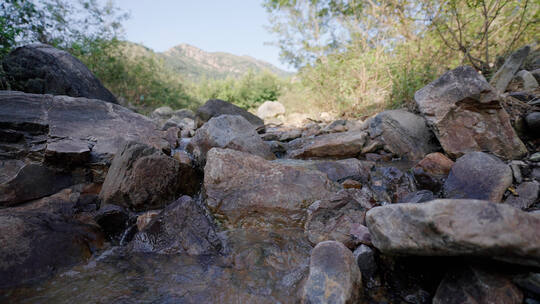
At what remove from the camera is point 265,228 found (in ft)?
7.18

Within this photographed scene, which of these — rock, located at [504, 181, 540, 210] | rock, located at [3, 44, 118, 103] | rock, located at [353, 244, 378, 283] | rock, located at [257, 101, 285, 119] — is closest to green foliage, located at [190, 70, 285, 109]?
rock, located at [257, 101, 285, 119]

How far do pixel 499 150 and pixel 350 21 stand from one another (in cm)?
620

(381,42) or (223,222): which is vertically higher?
(381,42)

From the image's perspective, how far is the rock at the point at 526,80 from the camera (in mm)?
3372

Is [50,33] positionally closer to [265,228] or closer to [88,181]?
[88,181]

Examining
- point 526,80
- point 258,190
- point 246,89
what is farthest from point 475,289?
point 246,89

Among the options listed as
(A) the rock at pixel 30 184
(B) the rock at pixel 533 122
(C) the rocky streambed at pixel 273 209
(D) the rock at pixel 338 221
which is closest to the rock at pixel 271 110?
(C) the rocky streambed at pixel 273 209

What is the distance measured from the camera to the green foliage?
1587 cm

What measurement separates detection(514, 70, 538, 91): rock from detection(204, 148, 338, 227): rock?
3.20 metres

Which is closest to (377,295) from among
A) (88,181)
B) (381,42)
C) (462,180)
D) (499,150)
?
(462,180)

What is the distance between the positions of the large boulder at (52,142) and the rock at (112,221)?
83cm

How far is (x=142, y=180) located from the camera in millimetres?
2381

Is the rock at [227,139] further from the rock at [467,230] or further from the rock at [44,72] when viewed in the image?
the rock at [44,72]

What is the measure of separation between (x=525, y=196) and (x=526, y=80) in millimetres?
2473
